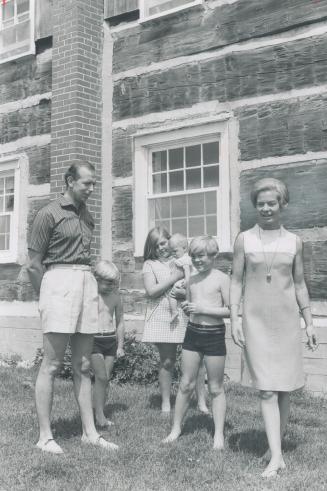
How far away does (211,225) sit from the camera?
26.4 ft

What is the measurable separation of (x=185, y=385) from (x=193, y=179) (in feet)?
13.2

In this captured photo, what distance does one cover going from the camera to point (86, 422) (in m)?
4.73

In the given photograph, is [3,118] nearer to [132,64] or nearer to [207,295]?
[132,64]

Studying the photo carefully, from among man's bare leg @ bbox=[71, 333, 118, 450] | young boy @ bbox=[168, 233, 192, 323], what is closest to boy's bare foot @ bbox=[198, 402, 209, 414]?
young boy @ bbox=[168, 233, 192, 323]

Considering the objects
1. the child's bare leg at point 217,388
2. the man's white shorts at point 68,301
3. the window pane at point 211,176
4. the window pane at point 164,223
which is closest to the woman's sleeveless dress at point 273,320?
the child's bare leg at point 217,388

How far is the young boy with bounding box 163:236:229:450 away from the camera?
4711 mm

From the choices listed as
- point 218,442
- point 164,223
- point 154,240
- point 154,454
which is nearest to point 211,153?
point 164,223

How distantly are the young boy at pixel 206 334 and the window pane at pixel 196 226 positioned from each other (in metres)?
3.26

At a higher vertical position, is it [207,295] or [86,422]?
[207,295]

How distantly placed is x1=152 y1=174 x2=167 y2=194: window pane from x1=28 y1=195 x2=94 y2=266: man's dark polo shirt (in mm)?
3920

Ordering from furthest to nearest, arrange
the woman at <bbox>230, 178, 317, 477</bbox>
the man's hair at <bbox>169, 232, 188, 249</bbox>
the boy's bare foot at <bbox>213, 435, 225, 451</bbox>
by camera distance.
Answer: the man's hair at <bbox>169, 232, 188, 249</bbox> < the boy's bare foot at <bbox>213, 435, 225, 451</bbox> < the woman at <bbox>230, 178, 317, 477</bbox>

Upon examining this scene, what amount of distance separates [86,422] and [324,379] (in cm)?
324

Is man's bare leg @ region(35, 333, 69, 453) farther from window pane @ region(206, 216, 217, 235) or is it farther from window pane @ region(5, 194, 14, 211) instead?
window pane @ region(5, 194, 14, 211)

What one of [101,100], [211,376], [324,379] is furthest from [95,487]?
[101,100]
